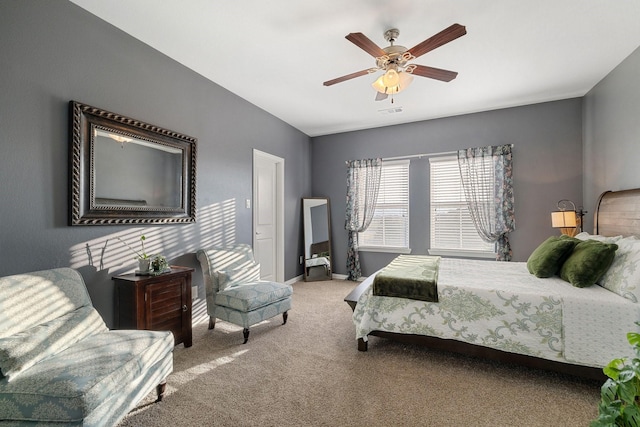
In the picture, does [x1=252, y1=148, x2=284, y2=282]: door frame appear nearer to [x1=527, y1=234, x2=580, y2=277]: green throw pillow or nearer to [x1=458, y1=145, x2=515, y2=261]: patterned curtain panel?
[x1=458, y1=145, x2=515, y2=261]: patterned curtain panel

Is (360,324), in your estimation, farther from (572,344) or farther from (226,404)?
(572,344)

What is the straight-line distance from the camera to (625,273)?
2072mm

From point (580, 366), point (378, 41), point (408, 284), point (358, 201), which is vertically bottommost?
point (580, 366)

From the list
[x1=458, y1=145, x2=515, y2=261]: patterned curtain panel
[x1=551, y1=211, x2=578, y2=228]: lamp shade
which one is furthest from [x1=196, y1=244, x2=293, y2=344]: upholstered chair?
[x1=551, y1=211, x2=578, y2=228]: lamp shade

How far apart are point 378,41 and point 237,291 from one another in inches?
108

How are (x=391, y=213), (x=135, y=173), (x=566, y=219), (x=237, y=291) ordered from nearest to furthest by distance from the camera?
(x=135, y=173) < (x=237, y=291) < (x=566, y=219) < (x=391, y=213)

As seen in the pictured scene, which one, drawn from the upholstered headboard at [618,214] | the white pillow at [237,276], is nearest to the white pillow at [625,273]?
the upholstered headboard at [618,214]

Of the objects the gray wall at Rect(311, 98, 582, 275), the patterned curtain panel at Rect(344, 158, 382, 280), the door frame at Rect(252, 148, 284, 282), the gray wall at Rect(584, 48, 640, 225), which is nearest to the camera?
the gray wall at Rect(584, 48, 640, 225)

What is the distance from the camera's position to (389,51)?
2.32 m

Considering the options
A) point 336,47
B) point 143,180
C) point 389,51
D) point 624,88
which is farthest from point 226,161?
point 624,88

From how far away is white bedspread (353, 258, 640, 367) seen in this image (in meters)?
1.96

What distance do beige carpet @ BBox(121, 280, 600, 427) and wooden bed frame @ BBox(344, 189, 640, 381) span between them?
0.12 m

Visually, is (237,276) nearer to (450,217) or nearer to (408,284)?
(408,284)

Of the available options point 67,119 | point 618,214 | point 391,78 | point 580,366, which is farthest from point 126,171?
point 618,214
